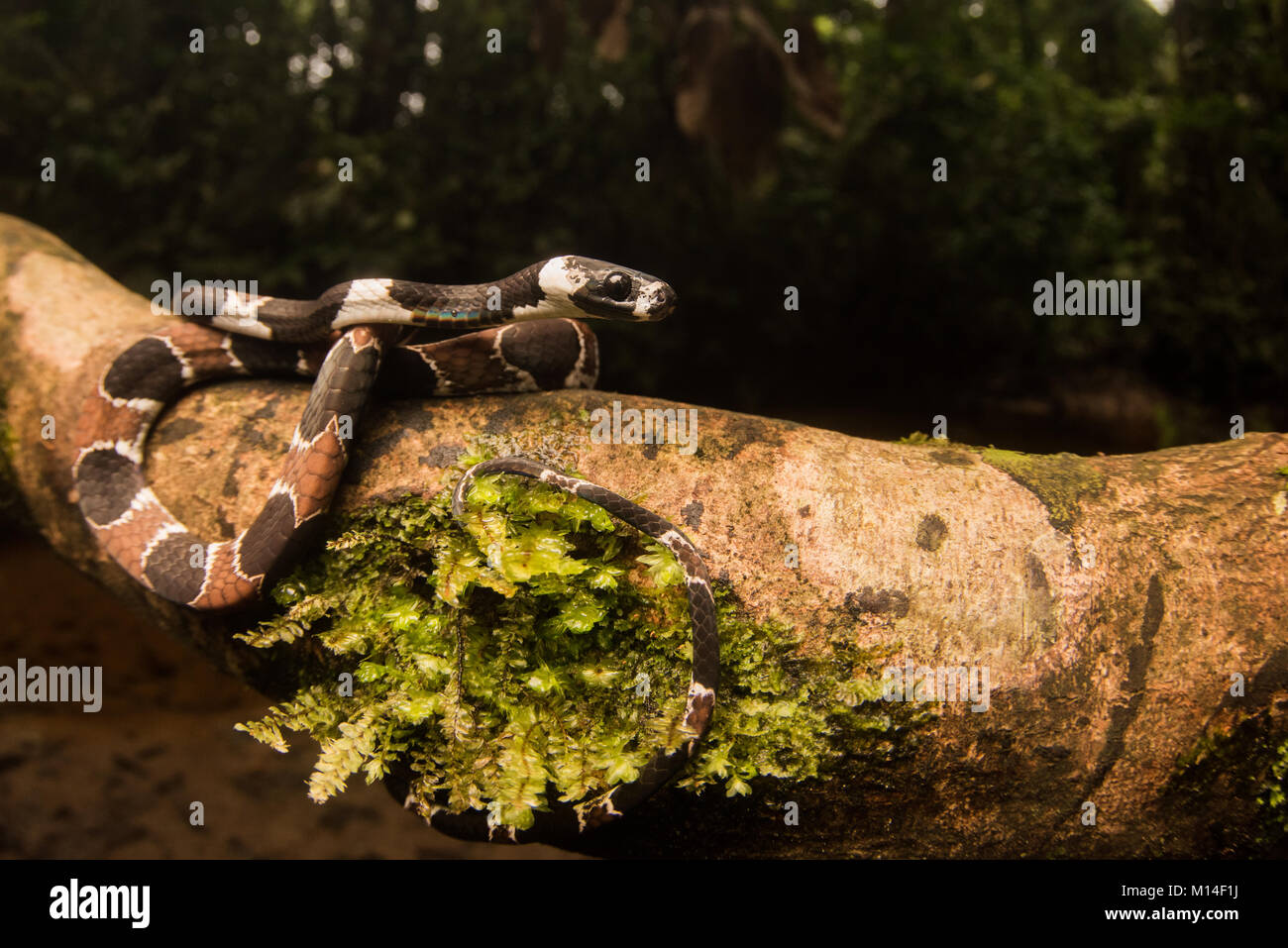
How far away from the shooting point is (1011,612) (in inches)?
71.6

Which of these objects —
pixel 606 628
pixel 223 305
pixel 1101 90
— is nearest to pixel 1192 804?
pixel 606 628

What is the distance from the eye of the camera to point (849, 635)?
1.81 m

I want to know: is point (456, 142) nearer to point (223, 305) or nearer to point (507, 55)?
point (507, 55)

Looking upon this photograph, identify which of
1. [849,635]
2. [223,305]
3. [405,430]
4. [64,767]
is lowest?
[64,767]

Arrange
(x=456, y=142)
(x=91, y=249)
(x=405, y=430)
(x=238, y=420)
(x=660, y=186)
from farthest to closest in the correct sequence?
(x=660, y=186), (x=456, y=142), (x=91, y=249), (x=238, y=420), (x=405, y=430)

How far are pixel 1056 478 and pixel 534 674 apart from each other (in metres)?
1.43

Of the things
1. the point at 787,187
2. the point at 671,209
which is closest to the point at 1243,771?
the point at 671,209

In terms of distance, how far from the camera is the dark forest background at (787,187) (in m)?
5.49

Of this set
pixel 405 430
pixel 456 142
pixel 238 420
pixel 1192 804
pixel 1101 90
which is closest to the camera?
pixel 1192 804

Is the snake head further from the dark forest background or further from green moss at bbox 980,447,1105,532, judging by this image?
the dark forest background

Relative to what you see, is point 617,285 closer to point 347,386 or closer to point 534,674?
point 347,386

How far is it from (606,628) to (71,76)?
6124mm

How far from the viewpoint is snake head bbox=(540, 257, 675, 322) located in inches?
88.4

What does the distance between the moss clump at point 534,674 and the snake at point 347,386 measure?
0.24ft
